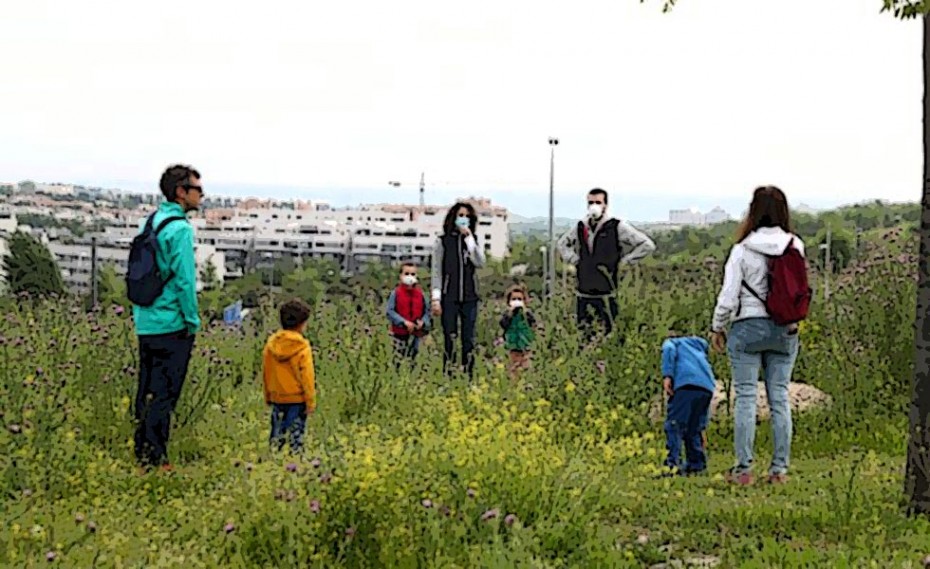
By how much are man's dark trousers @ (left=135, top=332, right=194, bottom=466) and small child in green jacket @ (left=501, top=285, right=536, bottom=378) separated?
446cm

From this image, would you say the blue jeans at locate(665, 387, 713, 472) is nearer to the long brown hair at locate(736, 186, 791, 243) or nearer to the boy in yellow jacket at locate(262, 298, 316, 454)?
the long brown hair at locate(736, 186, 791, 243)

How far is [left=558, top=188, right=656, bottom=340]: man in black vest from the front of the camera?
1088 cm

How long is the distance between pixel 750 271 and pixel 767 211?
350 millimetres

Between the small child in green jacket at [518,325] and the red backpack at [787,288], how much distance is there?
453 centimetres

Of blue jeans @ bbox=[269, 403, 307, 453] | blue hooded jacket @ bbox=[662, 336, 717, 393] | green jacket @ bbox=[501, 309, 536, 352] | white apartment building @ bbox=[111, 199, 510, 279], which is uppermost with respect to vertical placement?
blue hooded jacket @ bbox=[662, 336, 717, 393]

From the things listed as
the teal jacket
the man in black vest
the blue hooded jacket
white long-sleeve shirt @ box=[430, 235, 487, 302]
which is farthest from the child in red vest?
the teal jacket

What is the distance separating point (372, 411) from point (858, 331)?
13.0ft

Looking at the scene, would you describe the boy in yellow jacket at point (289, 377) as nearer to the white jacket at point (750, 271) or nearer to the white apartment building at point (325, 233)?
the white jacket at point (750, 271)

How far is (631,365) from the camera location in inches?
373

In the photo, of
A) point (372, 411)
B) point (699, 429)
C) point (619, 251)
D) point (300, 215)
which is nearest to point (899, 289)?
point (619, 251)

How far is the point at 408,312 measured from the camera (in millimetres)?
11602

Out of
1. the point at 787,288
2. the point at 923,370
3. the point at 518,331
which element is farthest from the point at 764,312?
the point at 518,331

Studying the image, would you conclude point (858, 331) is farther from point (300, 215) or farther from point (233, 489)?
point (300, 215)

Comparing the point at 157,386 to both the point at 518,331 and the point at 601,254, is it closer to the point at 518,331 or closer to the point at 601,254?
the point at 601,254
